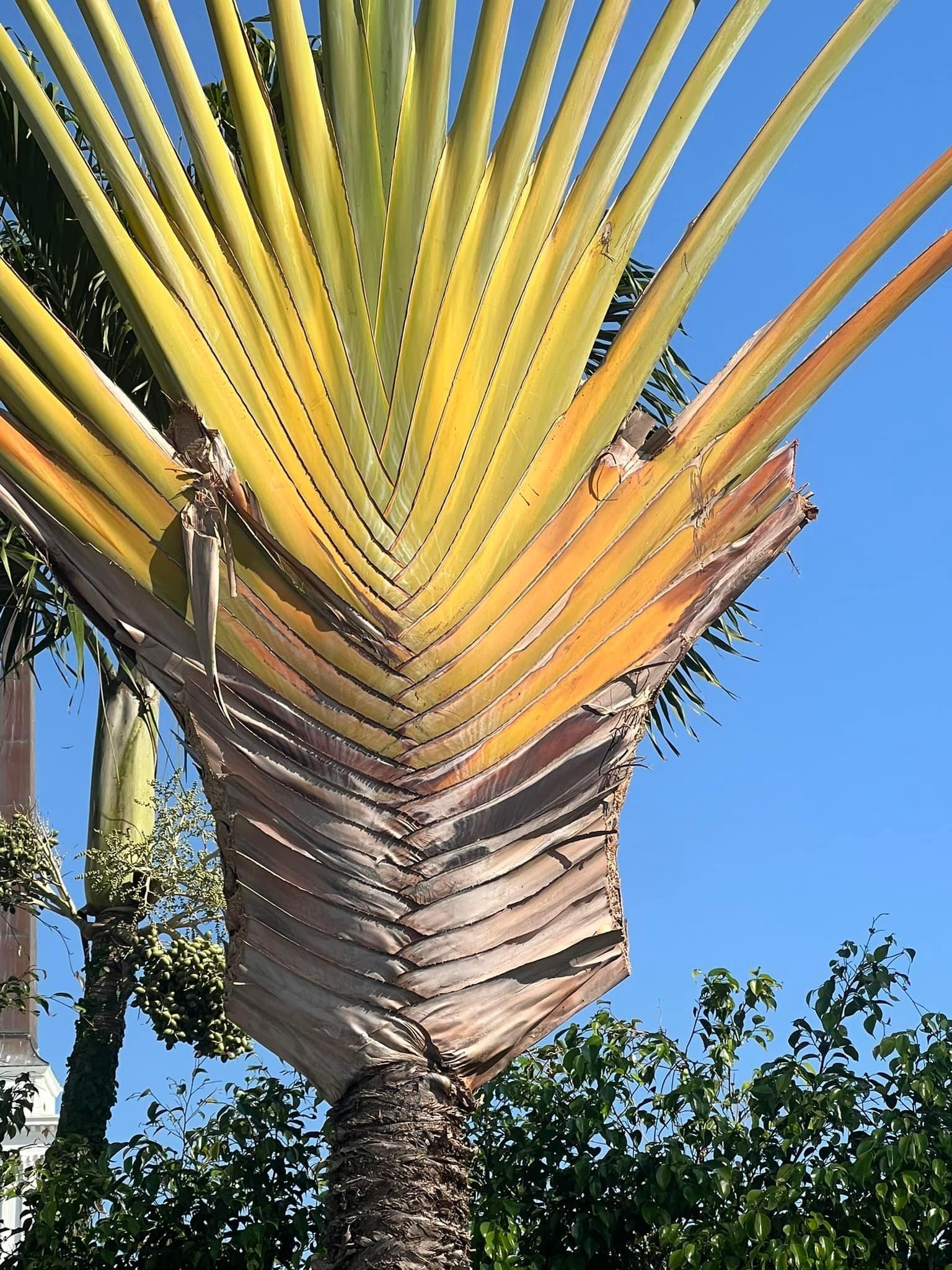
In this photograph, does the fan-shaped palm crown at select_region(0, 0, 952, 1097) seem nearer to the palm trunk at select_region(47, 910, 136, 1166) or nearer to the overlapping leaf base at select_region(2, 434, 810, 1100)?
the overlapping leaf base at select_region(2, 434, 810, 1100)

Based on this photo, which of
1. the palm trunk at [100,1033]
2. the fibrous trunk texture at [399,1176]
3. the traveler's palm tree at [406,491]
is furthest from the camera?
the palm trunk at [100,1033]

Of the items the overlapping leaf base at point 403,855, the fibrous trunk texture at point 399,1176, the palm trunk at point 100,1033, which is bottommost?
the fibrous trunk texture at point 399,1176

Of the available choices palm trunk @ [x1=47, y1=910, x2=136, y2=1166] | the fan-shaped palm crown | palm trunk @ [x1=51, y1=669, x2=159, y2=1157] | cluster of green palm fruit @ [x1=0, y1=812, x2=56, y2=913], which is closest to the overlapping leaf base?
the fan-shaped palm crown

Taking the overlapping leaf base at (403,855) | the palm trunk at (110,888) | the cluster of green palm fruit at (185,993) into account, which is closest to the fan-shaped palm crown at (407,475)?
the overlapping leaf base at (403,855)

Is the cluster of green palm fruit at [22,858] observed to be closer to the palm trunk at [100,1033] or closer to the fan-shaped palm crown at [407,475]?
the palm trunk at [100,1033]

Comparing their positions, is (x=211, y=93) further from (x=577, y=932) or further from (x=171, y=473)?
(x=577, y=932)

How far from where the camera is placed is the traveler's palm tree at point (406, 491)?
6.56 ft

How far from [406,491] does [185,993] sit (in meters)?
5.63

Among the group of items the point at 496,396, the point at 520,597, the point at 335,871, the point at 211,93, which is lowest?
the point at 335,871

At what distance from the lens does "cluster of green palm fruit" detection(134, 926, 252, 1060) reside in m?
7.14

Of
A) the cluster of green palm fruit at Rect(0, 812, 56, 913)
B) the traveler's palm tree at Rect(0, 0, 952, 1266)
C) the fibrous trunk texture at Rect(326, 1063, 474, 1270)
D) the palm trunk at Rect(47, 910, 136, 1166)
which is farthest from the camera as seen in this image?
the cluster of green palm fruit at Rect(0, 812, 56, 913)

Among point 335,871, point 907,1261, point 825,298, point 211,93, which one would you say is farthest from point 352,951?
point 211,93

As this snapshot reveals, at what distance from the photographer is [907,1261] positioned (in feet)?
13.8

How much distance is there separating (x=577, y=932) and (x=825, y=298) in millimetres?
1216
